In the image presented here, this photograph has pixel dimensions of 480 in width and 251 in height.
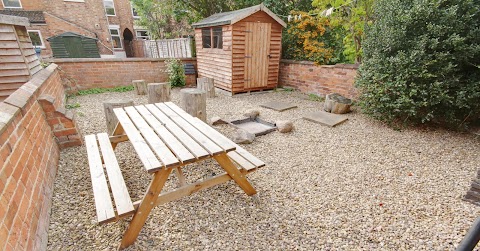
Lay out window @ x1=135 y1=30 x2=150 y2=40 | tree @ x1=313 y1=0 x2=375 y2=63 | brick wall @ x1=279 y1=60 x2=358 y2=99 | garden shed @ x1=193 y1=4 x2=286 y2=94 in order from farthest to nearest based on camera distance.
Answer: window @ x1=135 y1=30 x2=150 y2=40
garden shed @ x1=193 y1=4 x2=286 y2=94
brick wall @ x1=279 y1=60 x2=358 y2=99
tree @ x1=313 y1=0 x2=375 y2=63

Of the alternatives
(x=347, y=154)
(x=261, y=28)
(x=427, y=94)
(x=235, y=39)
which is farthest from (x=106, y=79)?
Result: (x=427, y=94)

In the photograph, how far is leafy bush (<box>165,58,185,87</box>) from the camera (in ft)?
25.6

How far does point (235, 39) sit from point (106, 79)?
4.60 meters

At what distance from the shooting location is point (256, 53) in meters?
6.74

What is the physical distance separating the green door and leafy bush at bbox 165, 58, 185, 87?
5593 mm

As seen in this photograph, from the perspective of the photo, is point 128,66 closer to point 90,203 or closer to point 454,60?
point 90,203

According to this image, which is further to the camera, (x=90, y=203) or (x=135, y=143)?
(x=90, y=203)

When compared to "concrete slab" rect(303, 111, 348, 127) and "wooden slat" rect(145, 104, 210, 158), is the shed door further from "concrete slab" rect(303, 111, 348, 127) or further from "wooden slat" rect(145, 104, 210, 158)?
"wooden slat" rect(145, 104, 210, 158)

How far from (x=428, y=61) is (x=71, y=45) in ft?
42.6

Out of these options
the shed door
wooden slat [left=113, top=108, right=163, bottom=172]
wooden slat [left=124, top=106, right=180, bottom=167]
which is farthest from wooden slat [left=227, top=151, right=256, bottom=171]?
the shed door

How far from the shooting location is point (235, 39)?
6215mm

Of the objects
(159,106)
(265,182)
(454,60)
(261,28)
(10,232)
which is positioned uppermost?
(261,28)

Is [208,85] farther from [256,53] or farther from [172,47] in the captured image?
[172,47]

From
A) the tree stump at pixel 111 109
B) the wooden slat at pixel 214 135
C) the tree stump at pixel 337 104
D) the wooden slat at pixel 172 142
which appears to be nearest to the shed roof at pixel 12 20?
the tree stump at pixel 111 109
